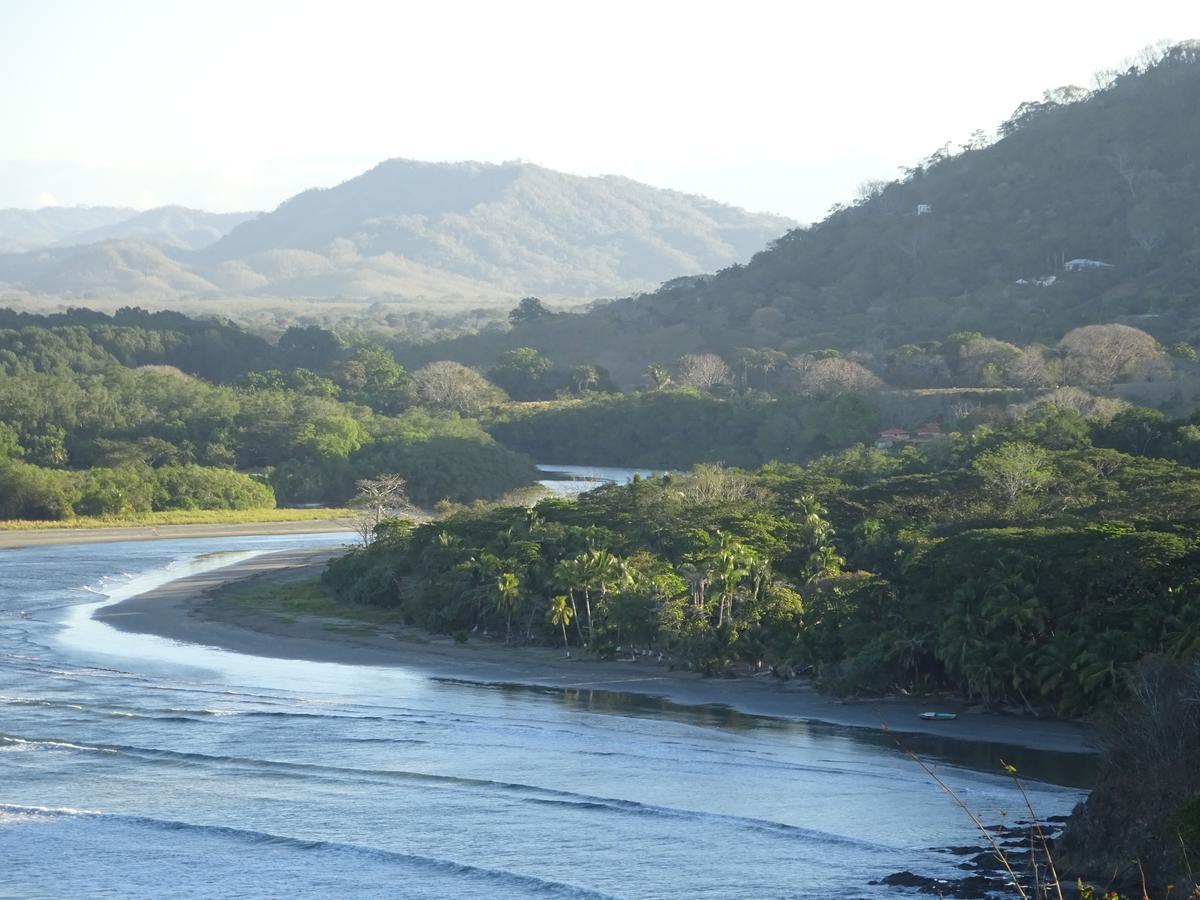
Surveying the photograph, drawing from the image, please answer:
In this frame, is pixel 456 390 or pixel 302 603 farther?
pixel 456 390

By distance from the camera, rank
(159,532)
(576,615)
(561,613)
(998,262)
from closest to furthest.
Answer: (561,613) → (576,615) → (159,532) → (998,262)

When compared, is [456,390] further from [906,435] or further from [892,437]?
[906,435]

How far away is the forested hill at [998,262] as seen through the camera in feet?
535

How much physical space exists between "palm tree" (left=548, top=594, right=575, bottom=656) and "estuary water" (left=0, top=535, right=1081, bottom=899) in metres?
4.73

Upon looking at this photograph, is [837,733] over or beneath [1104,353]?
beneath

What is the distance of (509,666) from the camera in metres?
49.4

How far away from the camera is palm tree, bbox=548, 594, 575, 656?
50.5 metres

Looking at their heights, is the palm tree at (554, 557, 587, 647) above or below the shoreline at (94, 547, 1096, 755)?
above

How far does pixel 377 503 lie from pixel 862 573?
35824 millimetres

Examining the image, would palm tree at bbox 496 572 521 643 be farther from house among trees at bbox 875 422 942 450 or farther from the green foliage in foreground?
house among trees at bbox 875 422 942 450

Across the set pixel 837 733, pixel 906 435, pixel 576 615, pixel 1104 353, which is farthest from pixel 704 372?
pixel 837 733

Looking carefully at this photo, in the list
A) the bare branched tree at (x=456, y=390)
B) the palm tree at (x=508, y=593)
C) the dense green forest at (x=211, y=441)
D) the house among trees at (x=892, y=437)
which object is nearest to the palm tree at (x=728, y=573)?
the palm tree at (x=508, y=593)

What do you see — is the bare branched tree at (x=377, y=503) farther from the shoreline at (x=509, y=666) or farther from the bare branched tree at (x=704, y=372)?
the bare branched tree at (x=704, y=372)

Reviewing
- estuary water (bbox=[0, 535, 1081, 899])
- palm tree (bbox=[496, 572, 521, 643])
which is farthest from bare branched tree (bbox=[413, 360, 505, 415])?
estuary water (bbox=[0, 535, 1081, 899])
